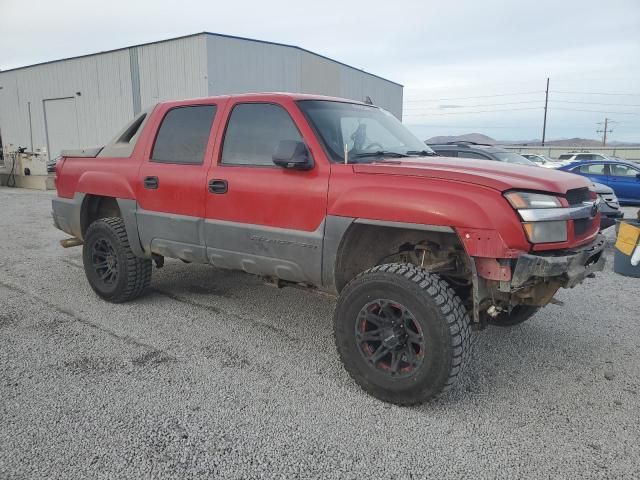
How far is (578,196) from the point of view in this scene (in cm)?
326

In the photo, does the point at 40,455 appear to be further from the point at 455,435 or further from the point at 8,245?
the point at 8,245

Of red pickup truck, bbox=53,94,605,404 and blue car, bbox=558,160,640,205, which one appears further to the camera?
blue car, bbox=558,160,640,205

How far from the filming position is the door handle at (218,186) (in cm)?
388

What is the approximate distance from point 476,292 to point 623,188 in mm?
13682

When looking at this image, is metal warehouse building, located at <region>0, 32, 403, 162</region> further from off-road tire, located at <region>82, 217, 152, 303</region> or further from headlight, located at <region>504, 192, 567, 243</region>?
headlight, located at <region>504, 192, 567, 243</region>

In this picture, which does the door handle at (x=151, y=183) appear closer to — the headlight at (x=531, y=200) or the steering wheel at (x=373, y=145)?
the steering wheel at (x=373, y=145)

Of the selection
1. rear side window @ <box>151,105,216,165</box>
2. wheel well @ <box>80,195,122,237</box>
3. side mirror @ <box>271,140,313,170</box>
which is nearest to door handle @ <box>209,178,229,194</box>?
rear side window @ <box>151,105,216,165</box>

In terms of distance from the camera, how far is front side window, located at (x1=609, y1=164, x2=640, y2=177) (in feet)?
45.5

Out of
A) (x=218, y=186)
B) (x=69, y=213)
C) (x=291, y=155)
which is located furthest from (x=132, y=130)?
(x=291, y=155)

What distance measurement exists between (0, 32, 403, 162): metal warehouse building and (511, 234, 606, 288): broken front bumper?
20028mm

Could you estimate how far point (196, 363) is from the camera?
357 centimetres

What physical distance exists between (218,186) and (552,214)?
7.91 feet

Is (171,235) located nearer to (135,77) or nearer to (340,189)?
(340,189)

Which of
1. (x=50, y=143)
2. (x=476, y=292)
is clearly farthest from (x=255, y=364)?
(x=50, y=143)
